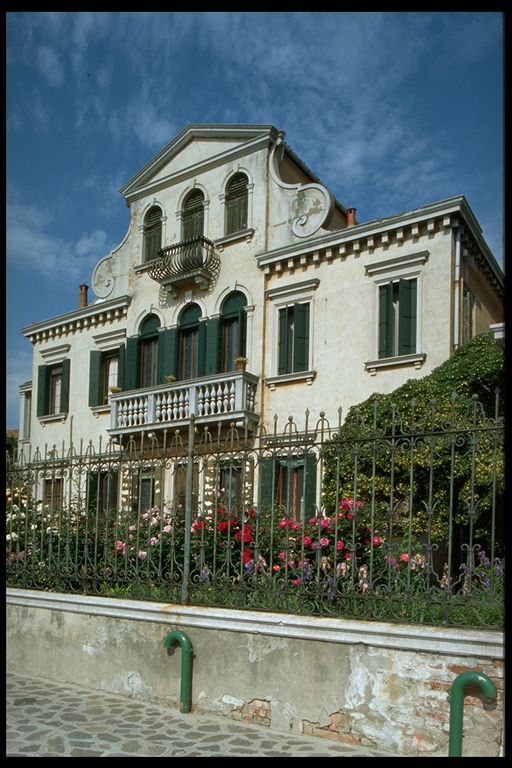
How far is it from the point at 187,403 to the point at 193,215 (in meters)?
5.14

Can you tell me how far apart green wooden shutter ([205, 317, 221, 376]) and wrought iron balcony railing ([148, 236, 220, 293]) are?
3.49ft

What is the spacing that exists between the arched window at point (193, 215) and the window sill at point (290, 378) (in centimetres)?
466

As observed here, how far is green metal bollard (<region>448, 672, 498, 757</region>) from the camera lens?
514cm

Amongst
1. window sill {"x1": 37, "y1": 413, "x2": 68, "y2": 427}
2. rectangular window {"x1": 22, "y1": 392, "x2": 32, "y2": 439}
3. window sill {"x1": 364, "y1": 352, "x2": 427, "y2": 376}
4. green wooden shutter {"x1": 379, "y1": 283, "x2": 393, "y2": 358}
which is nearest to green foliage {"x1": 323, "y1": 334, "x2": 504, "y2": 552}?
window sill {"x1": 364, "y1": 352, "x2": 427, "y2": 376}

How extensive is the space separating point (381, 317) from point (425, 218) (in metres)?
2.15

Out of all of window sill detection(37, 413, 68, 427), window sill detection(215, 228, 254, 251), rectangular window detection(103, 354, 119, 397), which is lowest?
window sill detection(37, 413, 68, 427)

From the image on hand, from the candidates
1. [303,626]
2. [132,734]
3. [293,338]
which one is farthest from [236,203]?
[132,734]

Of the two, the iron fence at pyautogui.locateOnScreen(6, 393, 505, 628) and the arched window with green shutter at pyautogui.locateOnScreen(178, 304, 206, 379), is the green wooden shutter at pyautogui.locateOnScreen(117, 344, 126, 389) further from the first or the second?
the iron fence at pyautogui.locateOnScreen(6, 393, 505, 628)

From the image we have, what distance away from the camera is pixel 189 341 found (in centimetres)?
1881

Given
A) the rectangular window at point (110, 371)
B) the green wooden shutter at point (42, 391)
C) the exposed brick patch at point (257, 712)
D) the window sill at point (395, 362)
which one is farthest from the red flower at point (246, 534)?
the green wooden shutter at point (42, 391)

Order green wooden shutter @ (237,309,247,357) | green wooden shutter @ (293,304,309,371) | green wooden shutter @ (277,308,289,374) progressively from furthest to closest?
green wooden shutter @ (237,309,247,357) < green wooden shutter @ (277,308,289,374) < green wooden shutter @ (293,304,309,371)

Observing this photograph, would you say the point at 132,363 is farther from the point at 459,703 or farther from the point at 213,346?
the point at 459,703

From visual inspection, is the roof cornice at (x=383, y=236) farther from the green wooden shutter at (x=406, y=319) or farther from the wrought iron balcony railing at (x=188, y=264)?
the wrought iron balcony railing at (x=188, y=264)

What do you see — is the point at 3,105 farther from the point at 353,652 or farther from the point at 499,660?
the point at 499,660
